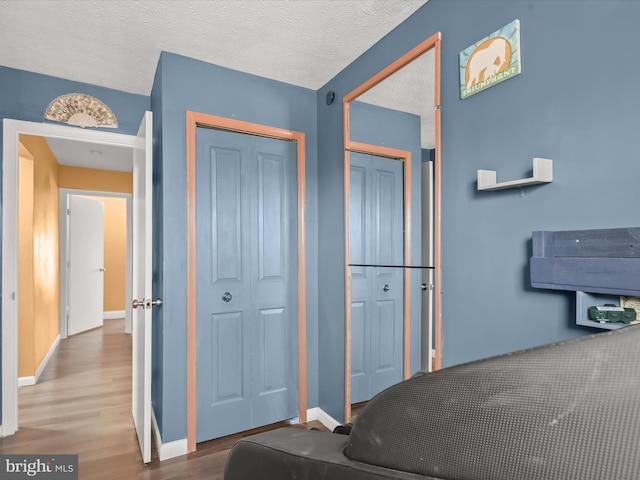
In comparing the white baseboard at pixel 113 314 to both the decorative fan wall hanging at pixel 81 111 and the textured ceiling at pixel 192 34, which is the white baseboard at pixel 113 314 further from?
the textured ceiling at pixel 192 34

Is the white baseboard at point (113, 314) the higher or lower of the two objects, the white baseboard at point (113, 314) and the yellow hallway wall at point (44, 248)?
the lower

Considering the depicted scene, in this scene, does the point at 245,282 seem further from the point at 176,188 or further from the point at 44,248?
the point at 44,248

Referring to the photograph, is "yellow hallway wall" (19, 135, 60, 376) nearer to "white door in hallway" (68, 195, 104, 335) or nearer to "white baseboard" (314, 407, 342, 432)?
"white door in hallway" (68, 195, 104, 335)

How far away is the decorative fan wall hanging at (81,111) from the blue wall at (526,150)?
217 cm

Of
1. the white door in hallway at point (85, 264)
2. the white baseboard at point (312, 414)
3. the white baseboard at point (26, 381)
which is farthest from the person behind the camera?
the white door in hallway at point (85, 264)

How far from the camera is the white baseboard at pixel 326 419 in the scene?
2541 mm

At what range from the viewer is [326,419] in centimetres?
262

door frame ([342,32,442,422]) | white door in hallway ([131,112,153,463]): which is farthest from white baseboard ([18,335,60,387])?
door frame ([342,32,442,422])

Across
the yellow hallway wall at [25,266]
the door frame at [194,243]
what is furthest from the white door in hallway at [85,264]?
the door frame at [194,243]

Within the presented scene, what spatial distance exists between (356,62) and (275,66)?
1.78ft

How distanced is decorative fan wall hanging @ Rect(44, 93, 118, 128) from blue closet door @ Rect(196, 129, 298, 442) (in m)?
0.90

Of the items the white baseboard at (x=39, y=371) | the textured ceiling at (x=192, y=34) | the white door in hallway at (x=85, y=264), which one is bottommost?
the white baseboard at (x=39, y=371)

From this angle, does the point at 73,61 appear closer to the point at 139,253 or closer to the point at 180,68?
the point at 180,68

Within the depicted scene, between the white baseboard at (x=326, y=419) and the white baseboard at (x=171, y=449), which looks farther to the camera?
the white baseboard at (x=326, y=419)
